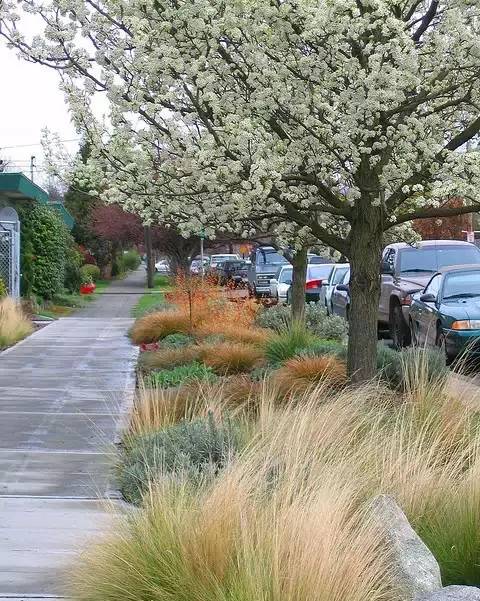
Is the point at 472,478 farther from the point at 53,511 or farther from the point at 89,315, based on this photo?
the point at 89,315

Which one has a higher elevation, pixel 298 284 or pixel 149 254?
pixel 298 284

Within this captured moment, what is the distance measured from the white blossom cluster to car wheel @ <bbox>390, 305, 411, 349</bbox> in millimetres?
8646

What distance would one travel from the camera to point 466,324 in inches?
540

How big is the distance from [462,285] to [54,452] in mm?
8553

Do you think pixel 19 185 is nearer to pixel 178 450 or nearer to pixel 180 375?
pixel 180 375

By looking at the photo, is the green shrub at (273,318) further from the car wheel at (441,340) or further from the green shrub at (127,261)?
the green shrub at (127,261)

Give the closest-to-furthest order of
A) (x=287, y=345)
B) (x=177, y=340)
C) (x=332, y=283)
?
(x=287, y=345) < (x=177, y=340) < (x=332, y=283)

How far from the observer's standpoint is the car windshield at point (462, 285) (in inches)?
588

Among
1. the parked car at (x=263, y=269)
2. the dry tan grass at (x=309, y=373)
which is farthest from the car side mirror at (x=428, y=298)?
the parked car at (x=263, y=269)

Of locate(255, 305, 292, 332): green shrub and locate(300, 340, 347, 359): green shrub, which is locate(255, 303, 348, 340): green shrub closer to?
locate(255, 305, 292, 332): green shrub

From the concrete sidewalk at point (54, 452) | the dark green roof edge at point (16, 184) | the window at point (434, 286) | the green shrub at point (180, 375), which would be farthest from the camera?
the dark green roof edge at point (16, 184)

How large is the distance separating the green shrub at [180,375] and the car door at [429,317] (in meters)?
3.57

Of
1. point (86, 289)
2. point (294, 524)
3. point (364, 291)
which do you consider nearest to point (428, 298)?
point (364, 291)

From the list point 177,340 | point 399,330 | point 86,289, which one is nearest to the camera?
point 177,340
